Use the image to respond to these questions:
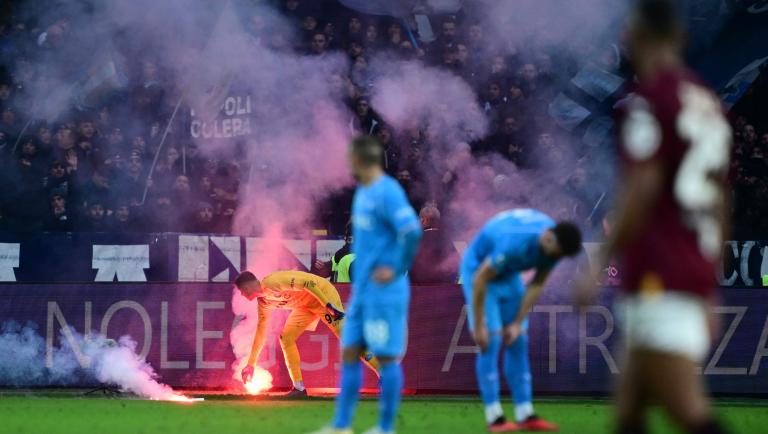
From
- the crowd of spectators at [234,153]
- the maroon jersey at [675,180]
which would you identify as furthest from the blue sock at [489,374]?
the crowd of spectators at [234,153]

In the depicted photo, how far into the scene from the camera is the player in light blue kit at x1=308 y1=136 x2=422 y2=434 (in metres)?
7.09

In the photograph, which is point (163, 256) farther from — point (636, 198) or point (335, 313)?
point (636, 198)

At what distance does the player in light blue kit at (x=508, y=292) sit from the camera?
816 centimetres

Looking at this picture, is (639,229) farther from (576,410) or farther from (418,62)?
(418,62)

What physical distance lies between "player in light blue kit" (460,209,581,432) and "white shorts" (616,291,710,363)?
12.5ft

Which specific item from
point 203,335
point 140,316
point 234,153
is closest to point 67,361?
point 140,316

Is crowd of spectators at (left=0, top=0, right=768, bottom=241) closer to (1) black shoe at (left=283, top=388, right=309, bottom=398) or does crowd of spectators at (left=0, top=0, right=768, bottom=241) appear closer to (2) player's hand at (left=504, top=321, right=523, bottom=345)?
(1) black shoe at (left=283, top=388, right=309, bottom=398)

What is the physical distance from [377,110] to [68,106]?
15.0ft

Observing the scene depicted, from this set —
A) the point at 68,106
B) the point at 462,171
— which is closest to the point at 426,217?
the point at 462,171

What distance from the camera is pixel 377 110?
17141mm

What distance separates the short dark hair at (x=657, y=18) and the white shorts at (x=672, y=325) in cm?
91

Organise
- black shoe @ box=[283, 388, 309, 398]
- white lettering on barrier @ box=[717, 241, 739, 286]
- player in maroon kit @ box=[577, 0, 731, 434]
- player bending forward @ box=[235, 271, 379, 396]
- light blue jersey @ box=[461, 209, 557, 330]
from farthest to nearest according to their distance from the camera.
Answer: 1. white lettering on barrier @ box=[717, 241, 739, 286]
2. player bending forward @ box=[235, 271, 379, 396]
3. black shoe @ box=[283, 388, 309, 398]
4. light blue jersey @ box=[461, 209, 557, 330]
5. player in maroon kit @ box=[577, 0, 731, 434]

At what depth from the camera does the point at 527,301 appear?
826cm

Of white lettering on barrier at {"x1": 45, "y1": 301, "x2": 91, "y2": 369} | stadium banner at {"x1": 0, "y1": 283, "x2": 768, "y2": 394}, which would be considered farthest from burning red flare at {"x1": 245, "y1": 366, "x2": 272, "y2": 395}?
white lettering on barrier at {"x1": 45, "y1": 301, "x2": 91, "y2": 369}
